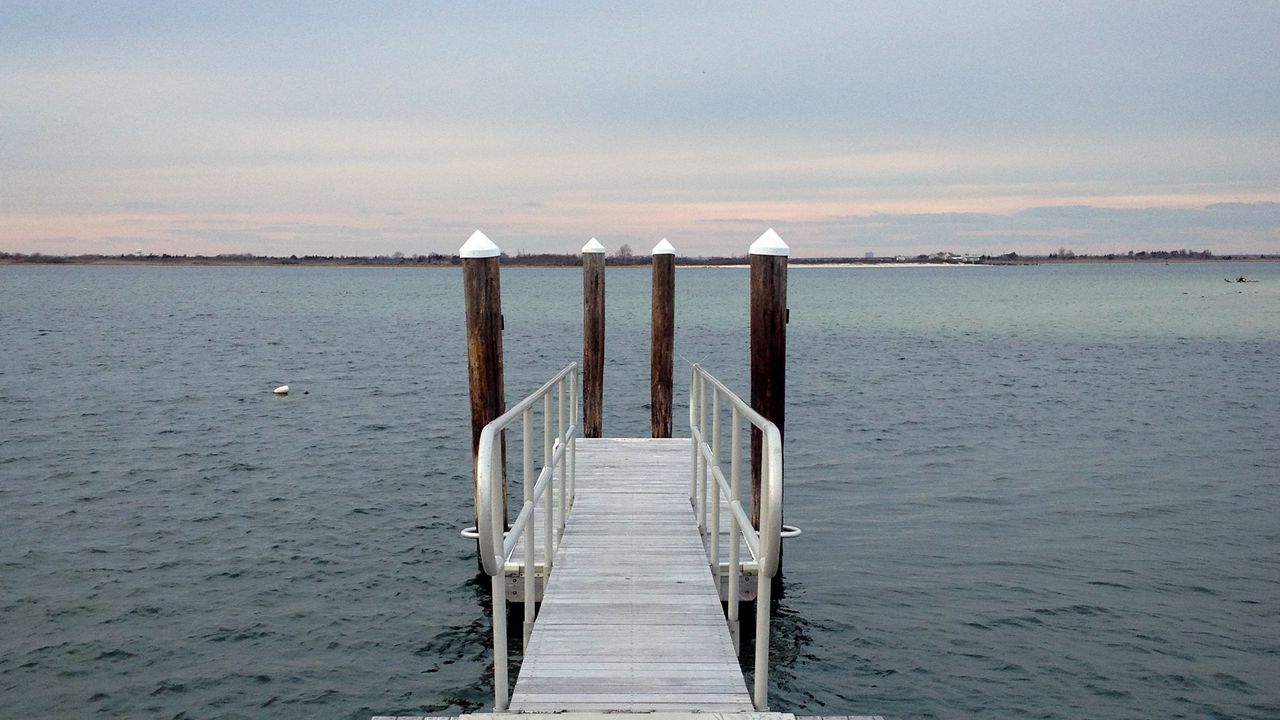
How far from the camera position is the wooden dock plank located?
4.99 metres

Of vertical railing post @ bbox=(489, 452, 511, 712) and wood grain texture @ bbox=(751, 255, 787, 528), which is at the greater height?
wood grain texture @ bbox=(751, 255, 787, 528)

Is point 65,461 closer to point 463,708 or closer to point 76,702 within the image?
point 76,702

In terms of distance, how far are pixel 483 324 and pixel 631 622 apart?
12.6 feet

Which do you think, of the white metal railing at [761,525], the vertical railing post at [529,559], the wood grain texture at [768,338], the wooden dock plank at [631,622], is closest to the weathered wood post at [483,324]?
the wooden dock plank at [631,622]

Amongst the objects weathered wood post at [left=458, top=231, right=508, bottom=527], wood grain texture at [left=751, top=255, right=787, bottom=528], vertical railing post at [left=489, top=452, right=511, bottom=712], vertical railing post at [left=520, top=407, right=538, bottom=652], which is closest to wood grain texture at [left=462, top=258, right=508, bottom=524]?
weathered wood post at [left=458, top=231, right=508, bottom=527]

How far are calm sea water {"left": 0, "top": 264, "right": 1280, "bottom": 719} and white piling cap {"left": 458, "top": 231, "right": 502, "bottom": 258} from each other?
356 centimetres

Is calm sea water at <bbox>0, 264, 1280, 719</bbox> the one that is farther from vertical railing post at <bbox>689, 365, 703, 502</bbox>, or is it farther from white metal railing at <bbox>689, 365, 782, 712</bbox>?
white metal railing at <bbox>689, 365, 782, 712</bbox>

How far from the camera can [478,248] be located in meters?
8.81

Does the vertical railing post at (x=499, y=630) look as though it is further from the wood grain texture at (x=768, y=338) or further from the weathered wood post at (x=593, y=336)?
the weathered wood post at (x=593, y=336)

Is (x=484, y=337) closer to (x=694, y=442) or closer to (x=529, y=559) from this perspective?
(x=694, y=442)

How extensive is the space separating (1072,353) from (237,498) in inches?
1258

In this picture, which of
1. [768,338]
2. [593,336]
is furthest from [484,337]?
[593,336]

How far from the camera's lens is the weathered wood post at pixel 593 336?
42.4ft

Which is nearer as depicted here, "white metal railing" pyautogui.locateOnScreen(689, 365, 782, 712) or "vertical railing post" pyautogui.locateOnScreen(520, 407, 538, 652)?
"white metal railing" pyautogui.locateOnScreen(689, 365, 782, 712)
